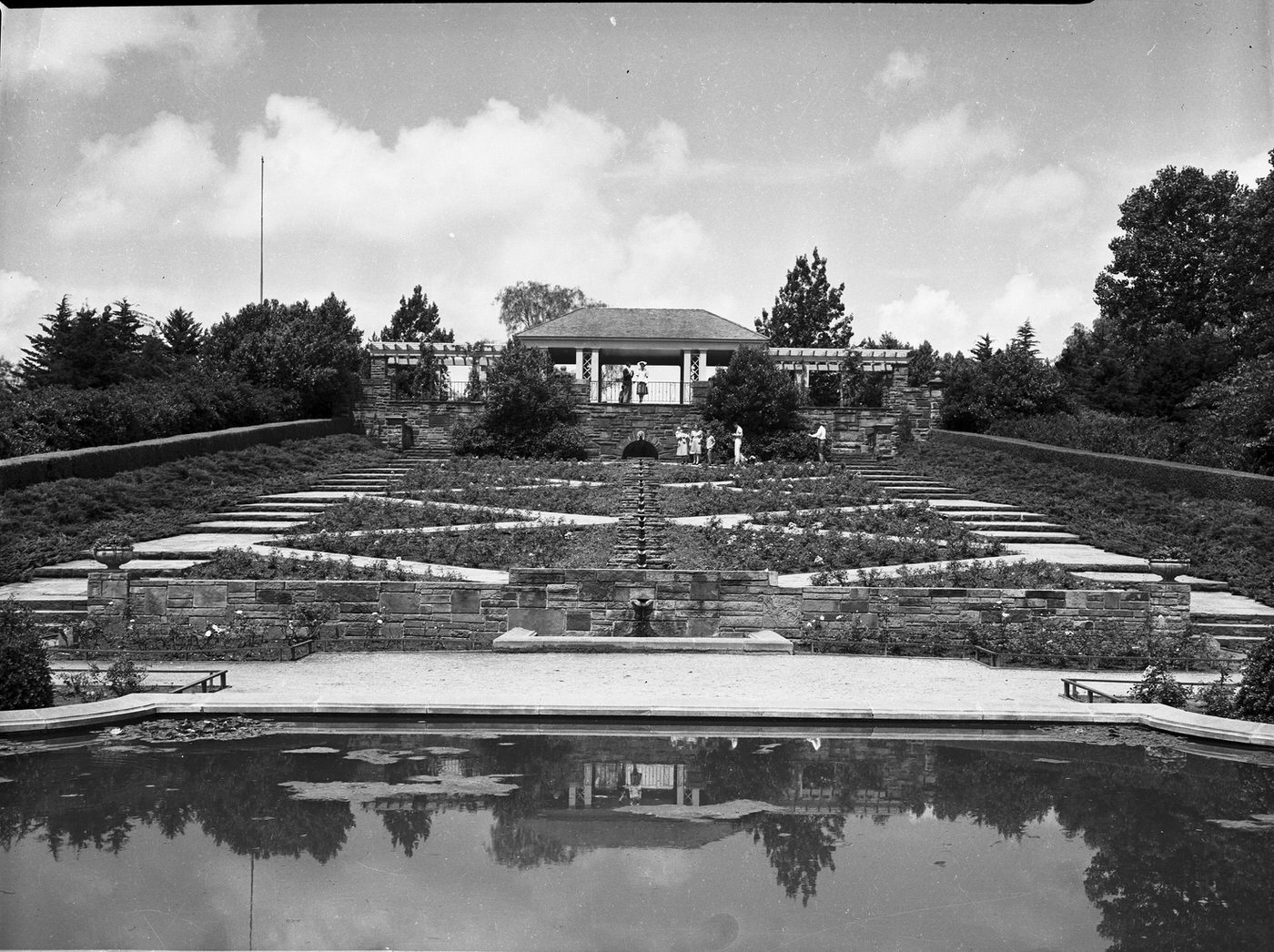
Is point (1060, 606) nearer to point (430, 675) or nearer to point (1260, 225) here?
point (430, 675)

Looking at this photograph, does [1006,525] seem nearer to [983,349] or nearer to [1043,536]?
[1043,536]

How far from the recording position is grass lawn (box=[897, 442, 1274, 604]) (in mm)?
15117

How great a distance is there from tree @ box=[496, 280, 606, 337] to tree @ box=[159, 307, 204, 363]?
14.6 m

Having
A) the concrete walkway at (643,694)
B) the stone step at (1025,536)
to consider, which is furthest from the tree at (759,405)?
the concrete walkway at (643,694)

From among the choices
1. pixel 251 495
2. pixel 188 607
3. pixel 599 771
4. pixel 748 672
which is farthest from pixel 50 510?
pixel 599 771

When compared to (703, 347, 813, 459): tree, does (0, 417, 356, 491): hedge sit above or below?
below

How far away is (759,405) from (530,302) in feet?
88.9

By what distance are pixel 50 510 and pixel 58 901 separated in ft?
45.9

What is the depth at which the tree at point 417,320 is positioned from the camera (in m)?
56.8

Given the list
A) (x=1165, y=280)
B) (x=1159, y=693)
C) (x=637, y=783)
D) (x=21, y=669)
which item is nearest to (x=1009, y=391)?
(x=1165, y=280)

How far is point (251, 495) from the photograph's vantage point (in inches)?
834

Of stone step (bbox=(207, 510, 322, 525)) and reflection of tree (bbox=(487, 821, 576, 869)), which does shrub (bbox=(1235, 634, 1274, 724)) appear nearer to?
reflection of tree (bbox=(487, 821, 576, 869))

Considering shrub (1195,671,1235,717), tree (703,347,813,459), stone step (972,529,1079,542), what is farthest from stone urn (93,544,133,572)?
tree (703,347,813,459)

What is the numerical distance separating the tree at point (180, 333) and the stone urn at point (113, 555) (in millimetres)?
40691
